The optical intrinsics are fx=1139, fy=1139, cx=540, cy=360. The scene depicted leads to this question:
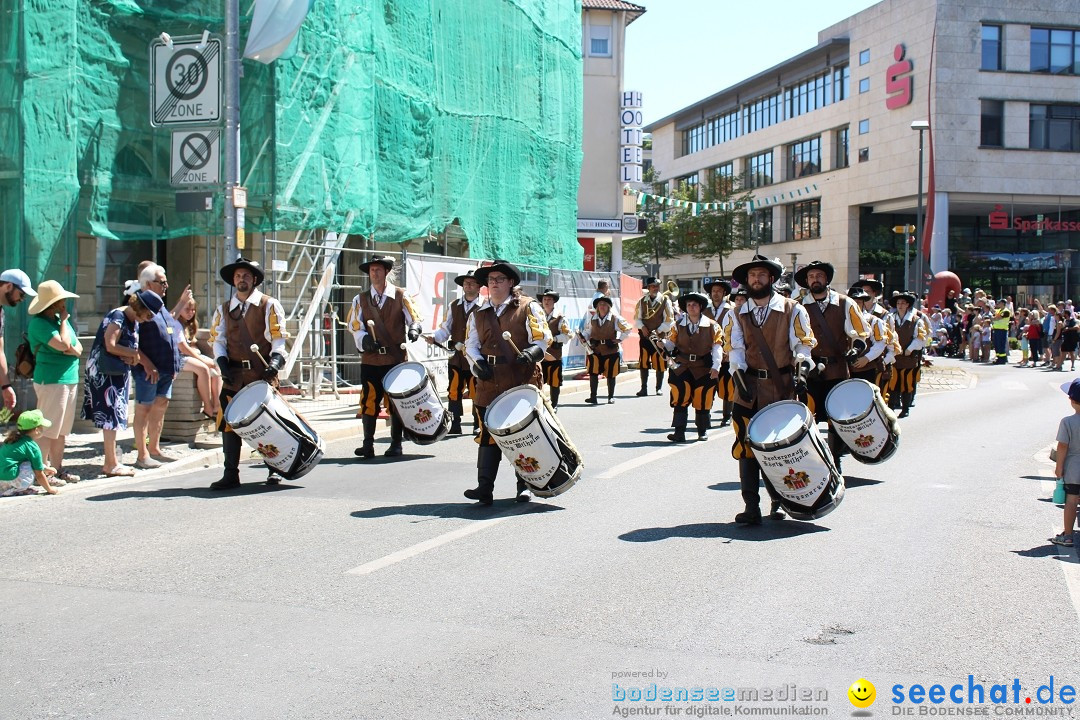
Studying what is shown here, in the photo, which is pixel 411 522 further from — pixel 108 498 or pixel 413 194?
pixel 413 194

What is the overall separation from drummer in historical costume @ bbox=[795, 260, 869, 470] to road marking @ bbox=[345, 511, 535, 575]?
3.38m

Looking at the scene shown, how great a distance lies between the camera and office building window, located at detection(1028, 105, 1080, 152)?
54.5 m

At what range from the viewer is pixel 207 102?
13.4 m

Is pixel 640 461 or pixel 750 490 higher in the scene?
pixel 750 490

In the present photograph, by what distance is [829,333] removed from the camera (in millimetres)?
10547

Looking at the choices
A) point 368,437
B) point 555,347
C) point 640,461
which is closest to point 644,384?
point 555,347

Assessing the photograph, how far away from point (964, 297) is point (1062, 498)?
34.7 metres

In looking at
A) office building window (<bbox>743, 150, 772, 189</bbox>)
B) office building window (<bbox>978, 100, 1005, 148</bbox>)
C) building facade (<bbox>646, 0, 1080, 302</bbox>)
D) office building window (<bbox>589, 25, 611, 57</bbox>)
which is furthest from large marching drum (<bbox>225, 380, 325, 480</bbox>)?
office building window (<bbox>743, 150, 772, 189</bbox>)

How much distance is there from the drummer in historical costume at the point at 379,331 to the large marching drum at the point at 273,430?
2116 millimetres

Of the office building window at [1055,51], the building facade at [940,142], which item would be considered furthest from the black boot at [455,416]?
the office building window at [1055,51]

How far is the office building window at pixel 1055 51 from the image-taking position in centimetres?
5428

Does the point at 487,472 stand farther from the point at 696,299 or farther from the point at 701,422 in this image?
the point at 696,299

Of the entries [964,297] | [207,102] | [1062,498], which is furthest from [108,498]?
[964,297]

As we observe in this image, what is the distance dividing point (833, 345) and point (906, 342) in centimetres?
678
